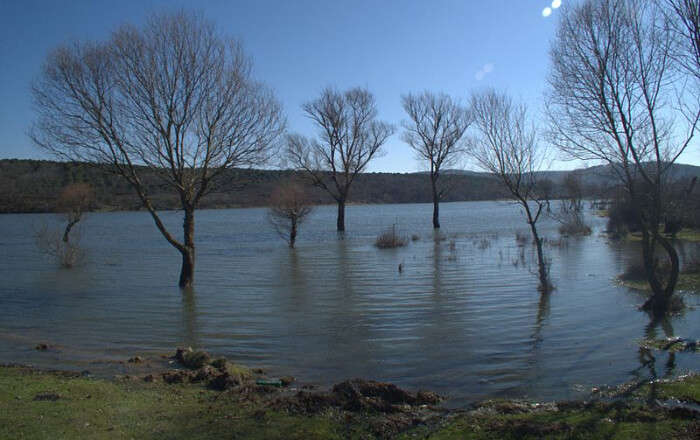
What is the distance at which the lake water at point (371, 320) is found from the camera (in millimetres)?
8617

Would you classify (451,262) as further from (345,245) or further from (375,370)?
(375,370)

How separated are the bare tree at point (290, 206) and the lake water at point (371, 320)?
8.45 meters

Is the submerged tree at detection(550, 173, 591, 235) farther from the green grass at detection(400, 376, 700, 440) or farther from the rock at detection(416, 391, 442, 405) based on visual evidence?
the green grass at detection(400, 376, 700, 440)

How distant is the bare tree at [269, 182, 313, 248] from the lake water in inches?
333

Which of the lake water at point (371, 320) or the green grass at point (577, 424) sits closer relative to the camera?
the green grass at point (577, 424)

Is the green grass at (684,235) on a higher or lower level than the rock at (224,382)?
higher

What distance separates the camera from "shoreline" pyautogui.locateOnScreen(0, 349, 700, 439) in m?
5.45

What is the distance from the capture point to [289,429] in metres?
5.56

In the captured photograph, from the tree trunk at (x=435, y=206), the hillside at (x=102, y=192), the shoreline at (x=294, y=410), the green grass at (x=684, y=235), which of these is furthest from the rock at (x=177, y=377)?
the hillside at (x=102, y=192)

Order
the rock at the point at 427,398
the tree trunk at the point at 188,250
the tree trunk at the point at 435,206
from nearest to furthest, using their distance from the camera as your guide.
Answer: the rock at the point at 427,398, the tree trunk at the point at 188,250, the tree trunk at the point at 435,206

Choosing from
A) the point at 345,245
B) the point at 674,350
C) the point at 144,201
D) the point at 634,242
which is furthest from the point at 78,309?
the point at 634,242

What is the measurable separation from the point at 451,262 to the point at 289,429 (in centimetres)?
1831

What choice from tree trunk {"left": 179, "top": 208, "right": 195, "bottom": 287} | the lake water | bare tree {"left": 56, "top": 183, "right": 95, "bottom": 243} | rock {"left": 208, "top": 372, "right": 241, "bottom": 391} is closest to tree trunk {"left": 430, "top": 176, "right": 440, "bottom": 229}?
the lake water

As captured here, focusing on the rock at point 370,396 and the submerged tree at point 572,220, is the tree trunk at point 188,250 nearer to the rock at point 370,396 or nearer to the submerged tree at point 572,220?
the rock at point 370,396
